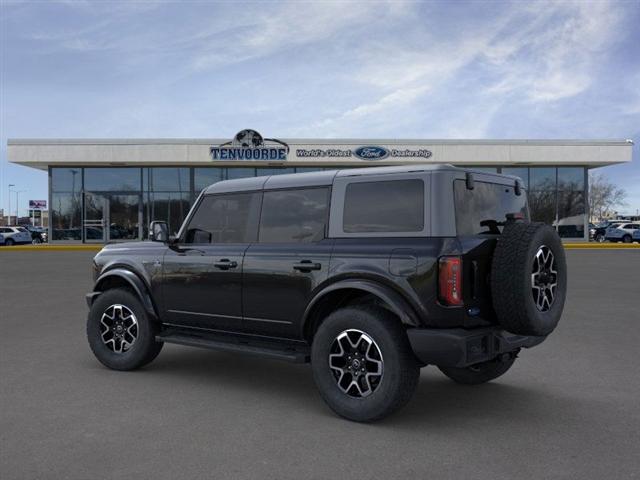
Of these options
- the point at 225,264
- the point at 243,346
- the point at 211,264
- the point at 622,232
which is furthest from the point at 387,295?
the point at 622,232

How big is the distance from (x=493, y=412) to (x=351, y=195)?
81.3 inches

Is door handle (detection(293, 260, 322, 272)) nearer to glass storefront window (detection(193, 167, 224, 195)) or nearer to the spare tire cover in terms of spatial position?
the spare tire cover

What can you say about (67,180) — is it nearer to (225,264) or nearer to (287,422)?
(225,264)

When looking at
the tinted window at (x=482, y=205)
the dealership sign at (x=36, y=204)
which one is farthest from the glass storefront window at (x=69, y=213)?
Result: the dealership sign at (x=36, y=204)

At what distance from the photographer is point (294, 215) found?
5.41 m

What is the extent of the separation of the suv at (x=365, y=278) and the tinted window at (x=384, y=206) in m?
0.01

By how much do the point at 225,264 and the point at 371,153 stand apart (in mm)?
29636

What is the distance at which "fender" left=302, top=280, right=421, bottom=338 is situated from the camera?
4434 millimetres

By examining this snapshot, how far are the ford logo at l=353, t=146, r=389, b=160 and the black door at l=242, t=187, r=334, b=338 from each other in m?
29.4

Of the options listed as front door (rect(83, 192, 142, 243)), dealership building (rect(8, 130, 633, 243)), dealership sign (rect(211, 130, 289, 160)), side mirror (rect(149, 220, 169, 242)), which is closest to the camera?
side mirror (rect(149, 220, 169, 242))

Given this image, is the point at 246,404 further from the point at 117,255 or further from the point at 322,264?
the point at 117,255

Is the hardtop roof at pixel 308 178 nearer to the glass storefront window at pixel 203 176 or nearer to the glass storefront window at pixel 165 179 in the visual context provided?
the glass storefront window at pixel 203 176

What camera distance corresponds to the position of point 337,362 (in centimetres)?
477

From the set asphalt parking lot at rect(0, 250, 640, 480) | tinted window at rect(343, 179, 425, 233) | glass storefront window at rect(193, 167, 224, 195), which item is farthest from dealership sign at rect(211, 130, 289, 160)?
tinted window at rect(343, 179, 425, 233)
